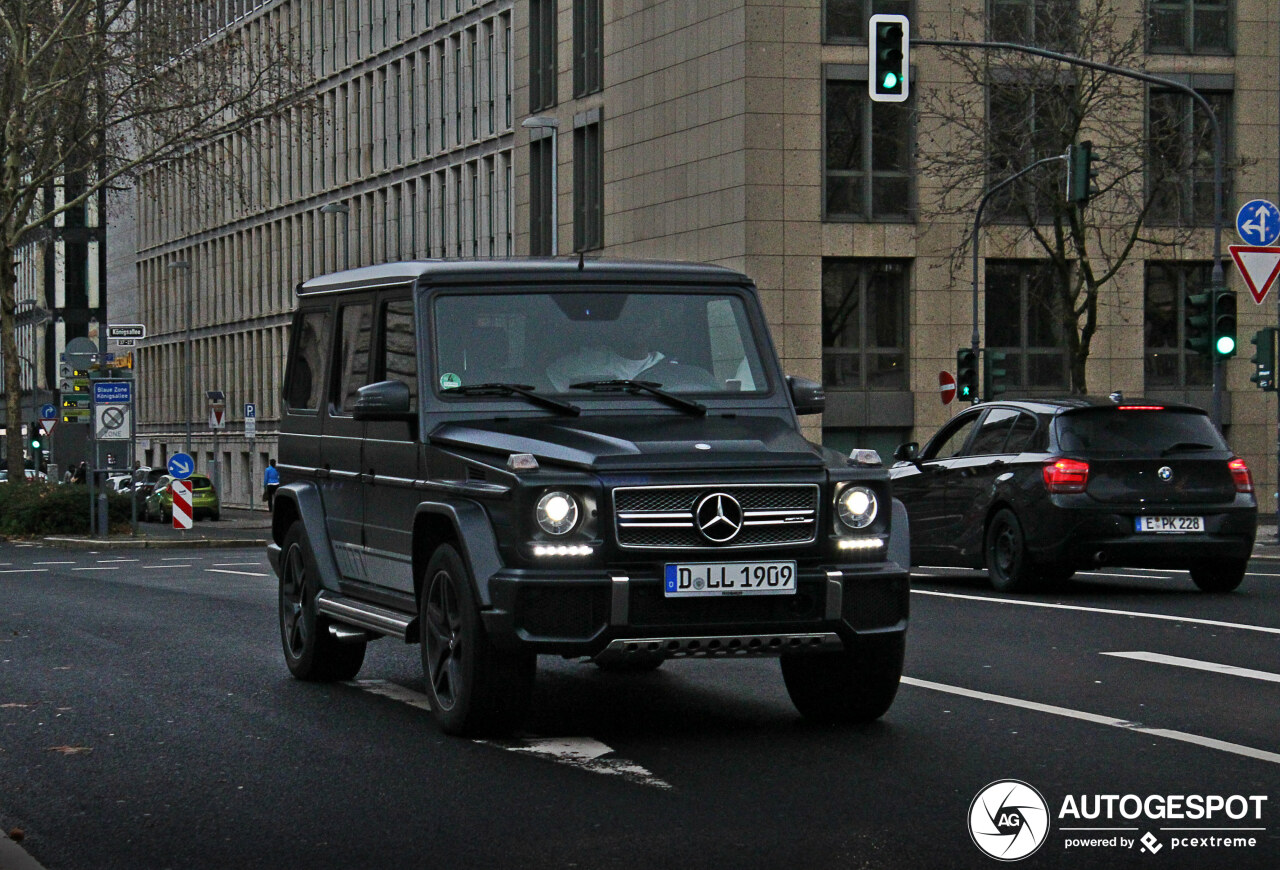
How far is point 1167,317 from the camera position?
171 ft

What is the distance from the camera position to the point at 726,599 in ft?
28.8

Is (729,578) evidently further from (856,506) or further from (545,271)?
(545,271)

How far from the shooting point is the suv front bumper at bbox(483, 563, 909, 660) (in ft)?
28.5

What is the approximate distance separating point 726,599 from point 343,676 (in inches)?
143

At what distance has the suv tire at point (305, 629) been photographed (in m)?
11.6

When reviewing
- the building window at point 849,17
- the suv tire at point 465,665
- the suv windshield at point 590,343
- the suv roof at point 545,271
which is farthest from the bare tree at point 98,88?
the suv tire at point 465,665

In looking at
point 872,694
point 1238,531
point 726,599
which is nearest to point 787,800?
point 726,599

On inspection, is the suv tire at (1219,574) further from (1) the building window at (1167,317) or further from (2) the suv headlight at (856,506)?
(1) the building window at (1167,317)

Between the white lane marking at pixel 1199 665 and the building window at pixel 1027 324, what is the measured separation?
3874 cm

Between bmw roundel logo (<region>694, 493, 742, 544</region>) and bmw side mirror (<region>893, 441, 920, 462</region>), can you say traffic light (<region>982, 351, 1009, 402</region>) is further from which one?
bmw roundel logo (<region>694, 493, 742, 544</region>)

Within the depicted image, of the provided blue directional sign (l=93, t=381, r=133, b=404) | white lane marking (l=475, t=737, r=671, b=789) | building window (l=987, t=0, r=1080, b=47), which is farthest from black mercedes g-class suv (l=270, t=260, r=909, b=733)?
building window (l=987, t=0, r=1080, b=47)

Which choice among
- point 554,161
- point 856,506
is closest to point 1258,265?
point 856,506

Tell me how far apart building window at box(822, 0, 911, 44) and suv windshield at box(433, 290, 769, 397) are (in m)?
41.1

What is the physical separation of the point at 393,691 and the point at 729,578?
302 cm
